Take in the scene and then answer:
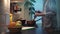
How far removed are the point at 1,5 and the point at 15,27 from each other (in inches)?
18.2

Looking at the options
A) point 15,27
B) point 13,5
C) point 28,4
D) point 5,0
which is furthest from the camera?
point 28,4

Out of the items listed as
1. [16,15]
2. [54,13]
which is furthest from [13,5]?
[54,13]

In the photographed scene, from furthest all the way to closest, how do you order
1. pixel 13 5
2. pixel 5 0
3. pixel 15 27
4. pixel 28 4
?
1. pixel 28 4
2. pixel 13 5
3. pixel 5 0
4. pixel 15 27

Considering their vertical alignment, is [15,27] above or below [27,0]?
below

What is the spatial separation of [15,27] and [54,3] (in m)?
0.46

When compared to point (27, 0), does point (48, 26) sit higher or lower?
lower

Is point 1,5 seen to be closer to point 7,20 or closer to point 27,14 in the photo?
point 7,20

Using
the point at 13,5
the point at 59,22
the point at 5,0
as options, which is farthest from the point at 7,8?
the point at 59,22

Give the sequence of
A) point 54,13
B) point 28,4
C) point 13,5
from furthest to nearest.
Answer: point 28,4, point 13,5, point 54,13

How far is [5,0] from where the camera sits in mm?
1608

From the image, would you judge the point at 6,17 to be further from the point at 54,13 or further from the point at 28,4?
the point at 28,4

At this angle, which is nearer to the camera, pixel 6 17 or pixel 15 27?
pixel 15 27

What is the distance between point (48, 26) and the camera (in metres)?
1.34

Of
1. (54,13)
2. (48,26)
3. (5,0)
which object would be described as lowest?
(48,26)
